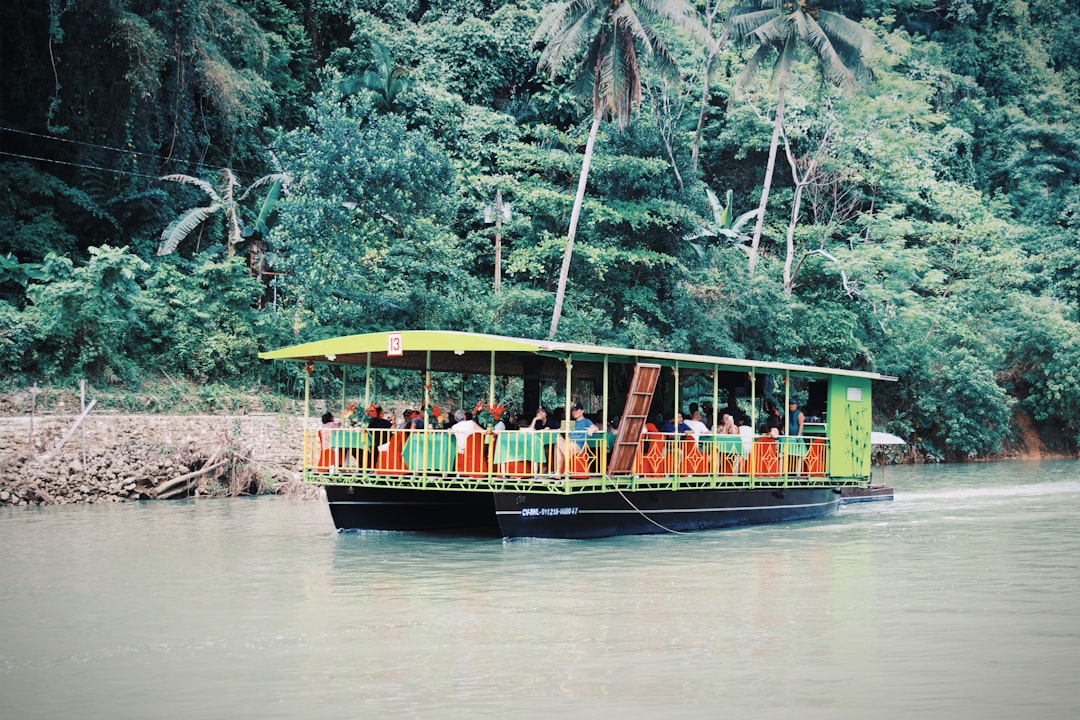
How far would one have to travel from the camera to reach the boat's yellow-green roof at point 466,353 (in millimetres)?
15414

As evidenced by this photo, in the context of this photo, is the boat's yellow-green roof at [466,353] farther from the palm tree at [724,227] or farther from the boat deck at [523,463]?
the palm tree at [724,227]

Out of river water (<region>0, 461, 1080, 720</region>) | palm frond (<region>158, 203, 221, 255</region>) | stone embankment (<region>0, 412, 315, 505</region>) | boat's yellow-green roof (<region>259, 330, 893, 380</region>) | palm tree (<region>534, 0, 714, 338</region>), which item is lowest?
river water (<region>0, 461, 1080, 720</region>)

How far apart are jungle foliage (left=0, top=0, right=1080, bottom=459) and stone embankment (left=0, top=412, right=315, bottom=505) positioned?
2.95m

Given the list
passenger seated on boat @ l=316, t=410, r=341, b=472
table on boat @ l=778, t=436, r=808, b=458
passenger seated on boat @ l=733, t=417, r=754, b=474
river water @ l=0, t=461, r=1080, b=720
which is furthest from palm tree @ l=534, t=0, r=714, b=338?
river water @ l=0, t=461, r=1080, b=720

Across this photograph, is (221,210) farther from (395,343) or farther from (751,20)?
(395,343)

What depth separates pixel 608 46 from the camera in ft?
99.2

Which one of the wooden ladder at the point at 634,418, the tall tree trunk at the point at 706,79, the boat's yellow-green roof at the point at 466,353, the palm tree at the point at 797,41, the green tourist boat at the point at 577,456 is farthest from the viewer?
the tall tree trunk at the point at 706,79

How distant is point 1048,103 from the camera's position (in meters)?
47.7

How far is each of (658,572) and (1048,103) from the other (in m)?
41.3

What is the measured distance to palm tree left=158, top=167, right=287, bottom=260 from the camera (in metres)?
29.8

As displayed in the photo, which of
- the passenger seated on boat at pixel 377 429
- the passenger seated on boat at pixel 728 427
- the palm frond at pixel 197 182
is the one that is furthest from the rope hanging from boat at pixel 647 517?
the palm frond at pixel 197 182

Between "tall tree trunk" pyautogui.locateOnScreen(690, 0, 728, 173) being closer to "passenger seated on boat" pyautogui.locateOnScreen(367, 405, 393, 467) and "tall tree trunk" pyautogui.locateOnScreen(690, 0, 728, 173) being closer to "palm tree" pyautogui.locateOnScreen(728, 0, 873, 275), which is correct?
"palm tree" pyautogui.locateOnScreen(728, 0, 873, 275)

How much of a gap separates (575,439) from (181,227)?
17.4 meters

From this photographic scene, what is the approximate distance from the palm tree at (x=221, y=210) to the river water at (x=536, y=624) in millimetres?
12780
